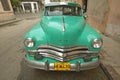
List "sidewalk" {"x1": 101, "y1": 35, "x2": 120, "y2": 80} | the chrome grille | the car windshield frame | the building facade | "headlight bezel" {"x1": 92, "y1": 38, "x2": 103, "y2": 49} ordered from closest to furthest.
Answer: the chrome grille
"headlight bezel" {"x1": 92, "y1": 38, "x2": 103, "y2": 49}
"sidewalk" {"x1": 101, "y1": 35, "x2": 120, "y2": 80}
the car windshield frame
the building facade

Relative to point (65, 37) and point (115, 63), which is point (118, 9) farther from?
point (65, 37)

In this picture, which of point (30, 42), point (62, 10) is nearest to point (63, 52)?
point (30, 42)

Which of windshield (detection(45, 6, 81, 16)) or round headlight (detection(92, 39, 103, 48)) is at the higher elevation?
windshield (detection(45, 6, 81, 16))

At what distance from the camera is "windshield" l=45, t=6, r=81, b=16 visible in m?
3.48

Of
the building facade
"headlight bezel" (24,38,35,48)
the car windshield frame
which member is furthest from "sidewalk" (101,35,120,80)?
the building facade

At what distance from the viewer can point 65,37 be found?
2.20m

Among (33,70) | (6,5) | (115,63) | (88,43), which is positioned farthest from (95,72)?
(6,5)

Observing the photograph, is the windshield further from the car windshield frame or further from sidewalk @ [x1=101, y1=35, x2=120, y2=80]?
sidewalk @ [x1=101, y1=35, x2=120, y2=80]

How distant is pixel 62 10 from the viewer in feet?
11.5

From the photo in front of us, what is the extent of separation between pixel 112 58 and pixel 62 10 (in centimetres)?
234

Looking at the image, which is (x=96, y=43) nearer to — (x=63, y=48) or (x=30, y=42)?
(x=63, y=48)

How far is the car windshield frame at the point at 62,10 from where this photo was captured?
348 cm

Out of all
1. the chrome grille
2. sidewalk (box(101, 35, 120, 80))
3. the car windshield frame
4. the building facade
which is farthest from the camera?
the building facade

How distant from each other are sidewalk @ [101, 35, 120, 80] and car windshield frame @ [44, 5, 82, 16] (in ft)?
5.77
